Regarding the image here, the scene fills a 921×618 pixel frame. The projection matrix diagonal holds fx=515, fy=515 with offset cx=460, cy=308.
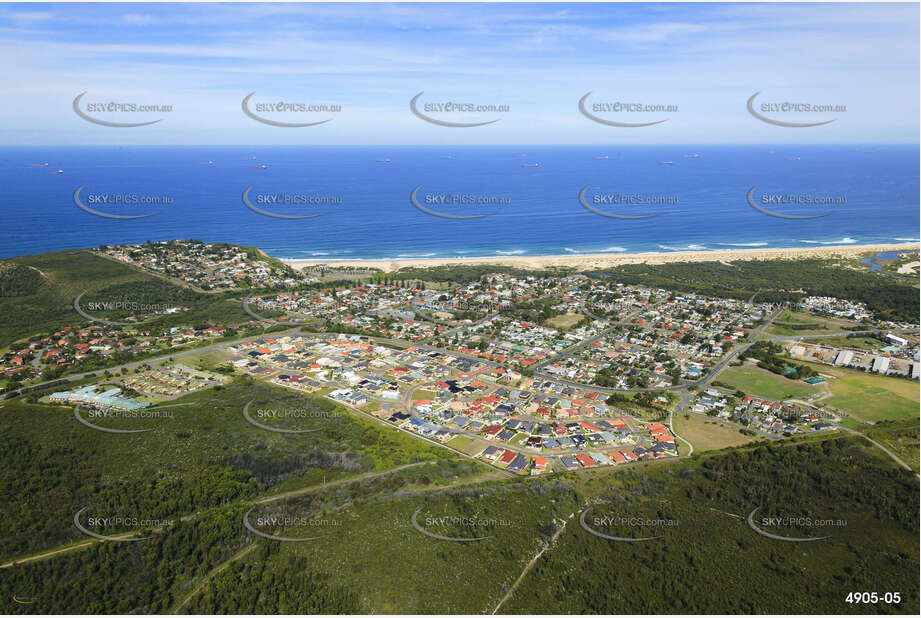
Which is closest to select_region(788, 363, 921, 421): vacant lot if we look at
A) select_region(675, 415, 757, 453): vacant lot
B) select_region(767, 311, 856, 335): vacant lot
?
select_region(767, 311, 856, 335): vacant lot

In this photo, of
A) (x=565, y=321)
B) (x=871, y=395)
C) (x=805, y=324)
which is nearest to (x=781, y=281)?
(x=805, y=324)

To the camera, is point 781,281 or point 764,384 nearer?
point 764,384

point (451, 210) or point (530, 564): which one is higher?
point (451, 210)

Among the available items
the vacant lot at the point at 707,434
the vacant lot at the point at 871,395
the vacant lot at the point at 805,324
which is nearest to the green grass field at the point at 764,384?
the vacant lot at the point at 871,395

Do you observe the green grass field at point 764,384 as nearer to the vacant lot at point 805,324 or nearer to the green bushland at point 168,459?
the vacant lot at point 805,324

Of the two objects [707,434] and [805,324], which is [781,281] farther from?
[707,434]

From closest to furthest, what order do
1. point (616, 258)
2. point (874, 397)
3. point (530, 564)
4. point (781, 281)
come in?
point (530, 564) → point (874, 397) → point (781, 281) → point (616, 258)

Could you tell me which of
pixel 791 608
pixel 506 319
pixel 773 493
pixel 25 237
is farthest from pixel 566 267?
pixel 25 237

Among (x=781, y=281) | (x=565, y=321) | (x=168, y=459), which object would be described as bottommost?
(x=168, y=459)
